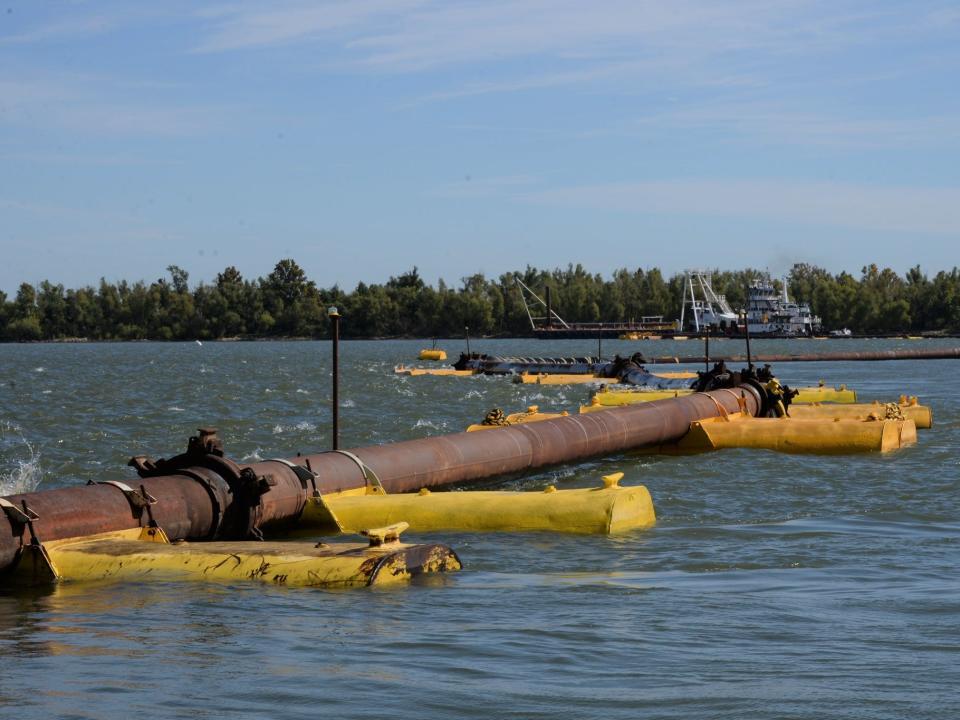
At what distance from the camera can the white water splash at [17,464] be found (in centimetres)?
2502

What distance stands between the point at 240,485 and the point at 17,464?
13906 millimetres

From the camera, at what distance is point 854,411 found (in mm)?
32969

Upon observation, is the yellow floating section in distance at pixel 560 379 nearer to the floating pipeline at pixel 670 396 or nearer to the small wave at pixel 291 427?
the floating pipeline at pixel 670 396

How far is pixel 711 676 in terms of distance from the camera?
1013 centimetres

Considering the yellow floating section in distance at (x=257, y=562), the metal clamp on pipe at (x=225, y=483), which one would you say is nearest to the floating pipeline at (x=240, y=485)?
the metal clamp on pipe at (x=225, y=483)

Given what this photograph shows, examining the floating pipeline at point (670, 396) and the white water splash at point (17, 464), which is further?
the floating pipeline at point (670, 396)

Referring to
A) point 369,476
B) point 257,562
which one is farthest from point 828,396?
point 257,562

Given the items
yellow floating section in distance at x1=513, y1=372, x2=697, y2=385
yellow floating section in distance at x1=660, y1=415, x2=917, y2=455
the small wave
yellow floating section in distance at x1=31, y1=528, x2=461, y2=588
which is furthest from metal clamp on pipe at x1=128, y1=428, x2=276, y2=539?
yellow floating section in distance at x1=513, y1=372, x2=697, y2=385

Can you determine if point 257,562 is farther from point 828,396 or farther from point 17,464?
point 828,396

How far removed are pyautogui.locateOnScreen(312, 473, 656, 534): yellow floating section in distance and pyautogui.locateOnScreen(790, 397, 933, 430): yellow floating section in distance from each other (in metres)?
15.2

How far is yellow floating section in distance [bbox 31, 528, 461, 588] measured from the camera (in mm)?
13414

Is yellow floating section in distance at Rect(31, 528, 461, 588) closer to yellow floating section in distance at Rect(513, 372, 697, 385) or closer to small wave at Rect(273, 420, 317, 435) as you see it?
small wave at Rect(273, 420, 317, 435)

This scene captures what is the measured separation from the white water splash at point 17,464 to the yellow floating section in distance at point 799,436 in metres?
12.7

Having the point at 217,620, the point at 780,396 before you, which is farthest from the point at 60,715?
the point at 780,396
